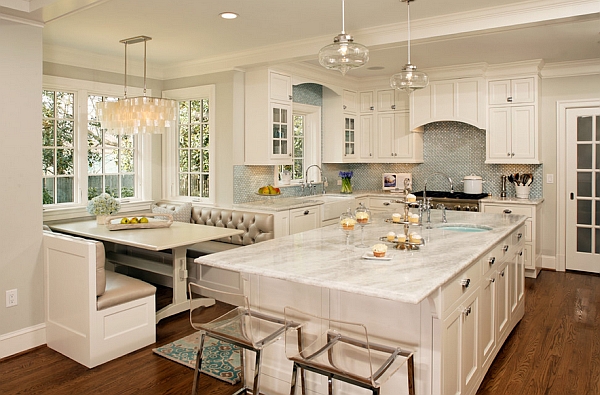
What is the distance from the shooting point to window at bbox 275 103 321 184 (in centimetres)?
669

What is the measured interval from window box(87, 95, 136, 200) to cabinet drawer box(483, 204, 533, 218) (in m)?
4.40

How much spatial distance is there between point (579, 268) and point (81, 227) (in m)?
5.87

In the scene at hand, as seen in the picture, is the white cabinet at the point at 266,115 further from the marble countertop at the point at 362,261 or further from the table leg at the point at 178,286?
the marble countertop at the point at 362,261

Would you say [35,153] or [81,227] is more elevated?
[35,153]

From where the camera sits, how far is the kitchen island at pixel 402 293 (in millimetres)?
2197

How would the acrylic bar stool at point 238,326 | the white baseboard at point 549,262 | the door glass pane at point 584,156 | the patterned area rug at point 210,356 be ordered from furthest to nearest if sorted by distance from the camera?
1. the white baseboard at point 549,262
2. the door glass pane at point 584,156
3. the patterned area rug at point 210,356
4. the acrylic bar stool at point 238,326

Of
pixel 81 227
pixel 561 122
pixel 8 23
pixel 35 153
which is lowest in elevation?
Result: pixel 81 227

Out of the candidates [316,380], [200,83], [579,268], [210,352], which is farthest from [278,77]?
[579,268]

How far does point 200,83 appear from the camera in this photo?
5.69 metres

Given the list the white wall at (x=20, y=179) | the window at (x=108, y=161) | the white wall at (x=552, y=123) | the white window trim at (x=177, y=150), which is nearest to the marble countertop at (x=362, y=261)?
the white wall at (x=20, y=179)

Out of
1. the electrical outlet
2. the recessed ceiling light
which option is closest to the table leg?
the electrical outlet

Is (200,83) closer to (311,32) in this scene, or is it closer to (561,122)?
(311,32)

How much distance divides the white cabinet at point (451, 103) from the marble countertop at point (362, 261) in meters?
2.92

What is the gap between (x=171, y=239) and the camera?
13.1 feet
